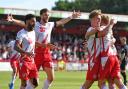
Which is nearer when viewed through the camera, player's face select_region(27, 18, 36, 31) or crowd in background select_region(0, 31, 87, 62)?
player's face select_region(27, 18, 36, 31)

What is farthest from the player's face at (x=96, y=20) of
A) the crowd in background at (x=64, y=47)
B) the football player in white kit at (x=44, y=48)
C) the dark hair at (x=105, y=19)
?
the crowd in background at (x=64, y=47)

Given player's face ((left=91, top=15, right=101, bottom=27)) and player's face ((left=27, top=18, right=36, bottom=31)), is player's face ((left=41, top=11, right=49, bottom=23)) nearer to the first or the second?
player's face ((left=27, top=18, right=36, bottom=31))

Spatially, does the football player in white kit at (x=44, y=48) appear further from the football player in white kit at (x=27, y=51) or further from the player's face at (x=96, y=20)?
the player's face at (x=96, y=20)

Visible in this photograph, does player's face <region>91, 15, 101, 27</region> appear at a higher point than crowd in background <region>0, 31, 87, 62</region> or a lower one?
higher

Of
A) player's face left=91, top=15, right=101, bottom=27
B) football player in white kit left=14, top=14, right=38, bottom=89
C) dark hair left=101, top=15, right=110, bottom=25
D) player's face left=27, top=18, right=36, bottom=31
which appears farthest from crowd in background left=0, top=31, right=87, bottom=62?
player's face left=91, top=15, right=101, bottom=27

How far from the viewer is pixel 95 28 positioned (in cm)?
1443

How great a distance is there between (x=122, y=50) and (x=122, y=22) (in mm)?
33525

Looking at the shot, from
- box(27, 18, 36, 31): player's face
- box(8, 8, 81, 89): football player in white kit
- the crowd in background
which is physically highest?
box(27, 18, 36, 31): player's face

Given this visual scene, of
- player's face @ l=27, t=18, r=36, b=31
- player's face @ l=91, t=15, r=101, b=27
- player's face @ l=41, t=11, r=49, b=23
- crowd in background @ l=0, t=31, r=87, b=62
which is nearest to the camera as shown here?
player's face @ l=91, t=15, r=101, b=27

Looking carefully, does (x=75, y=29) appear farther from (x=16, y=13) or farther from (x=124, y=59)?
(x=124, y=59)

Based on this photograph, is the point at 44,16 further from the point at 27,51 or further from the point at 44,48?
the point at 27,51

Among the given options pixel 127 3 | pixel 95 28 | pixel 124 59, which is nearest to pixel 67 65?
pixel 124 59

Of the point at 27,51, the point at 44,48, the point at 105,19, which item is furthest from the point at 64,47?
the point at 105,19

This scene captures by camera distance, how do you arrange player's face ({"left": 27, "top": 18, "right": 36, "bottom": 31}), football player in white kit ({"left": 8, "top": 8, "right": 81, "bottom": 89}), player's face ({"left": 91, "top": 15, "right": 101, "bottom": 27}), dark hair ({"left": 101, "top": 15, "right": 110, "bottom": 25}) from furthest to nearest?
football player in white kit ({"left": 8, "top": 8, "right": 81, "bottom": 89})
player's face ({"left": 27, "top": 18, "right": 36, "bottom": 31})
dark hair ({"left": 101, "top": 15, "right": 110, "bottom": 25})
player's face ({"left": 91, "top": 15, "right": 101, "bottom": 27})
